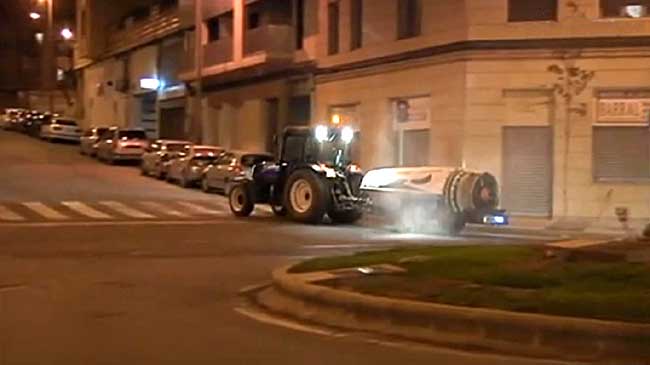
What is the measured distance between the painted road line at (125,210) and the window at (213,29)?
25.8 metres

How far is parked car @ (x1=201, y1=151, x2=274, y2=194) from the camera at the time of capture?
39.9 metres

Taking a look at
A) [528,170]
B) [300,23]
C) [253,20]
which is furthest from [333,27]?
[528,170]

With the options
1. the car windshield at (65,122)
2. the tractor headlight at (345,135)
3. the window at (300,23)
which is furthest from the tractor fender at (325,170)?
the car windshield at (65,122)

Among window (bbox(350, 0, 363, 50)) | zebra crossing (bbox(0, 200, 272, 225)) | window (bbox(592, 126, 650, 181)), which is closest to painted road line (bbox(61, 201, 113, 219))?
zebra crossing (bbox(0, 200, 272, 225))

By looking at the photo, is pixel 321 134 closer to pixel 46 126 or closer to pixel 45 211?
pixel 45 211

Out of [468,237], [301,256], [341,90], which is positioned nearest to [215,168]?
[341,90]

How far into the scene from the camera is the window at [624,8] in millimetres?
34938

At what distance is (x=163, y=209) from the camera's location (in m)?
34.2

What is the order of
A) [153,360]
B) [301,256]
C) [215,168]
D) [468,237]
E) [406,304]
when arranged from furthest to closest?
[215,168] < [468,237] < [301,256] < [406,304] < [153,360]

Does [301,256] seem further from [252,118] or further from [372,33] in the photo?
[252,118]

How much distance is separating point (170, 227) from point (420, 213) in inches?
222

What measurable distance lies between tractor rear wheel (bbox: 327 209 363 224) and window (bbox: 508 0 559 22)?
9316 millimetres

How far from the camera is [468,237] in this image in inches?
1077

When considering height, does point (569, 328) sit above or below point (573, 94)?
below
